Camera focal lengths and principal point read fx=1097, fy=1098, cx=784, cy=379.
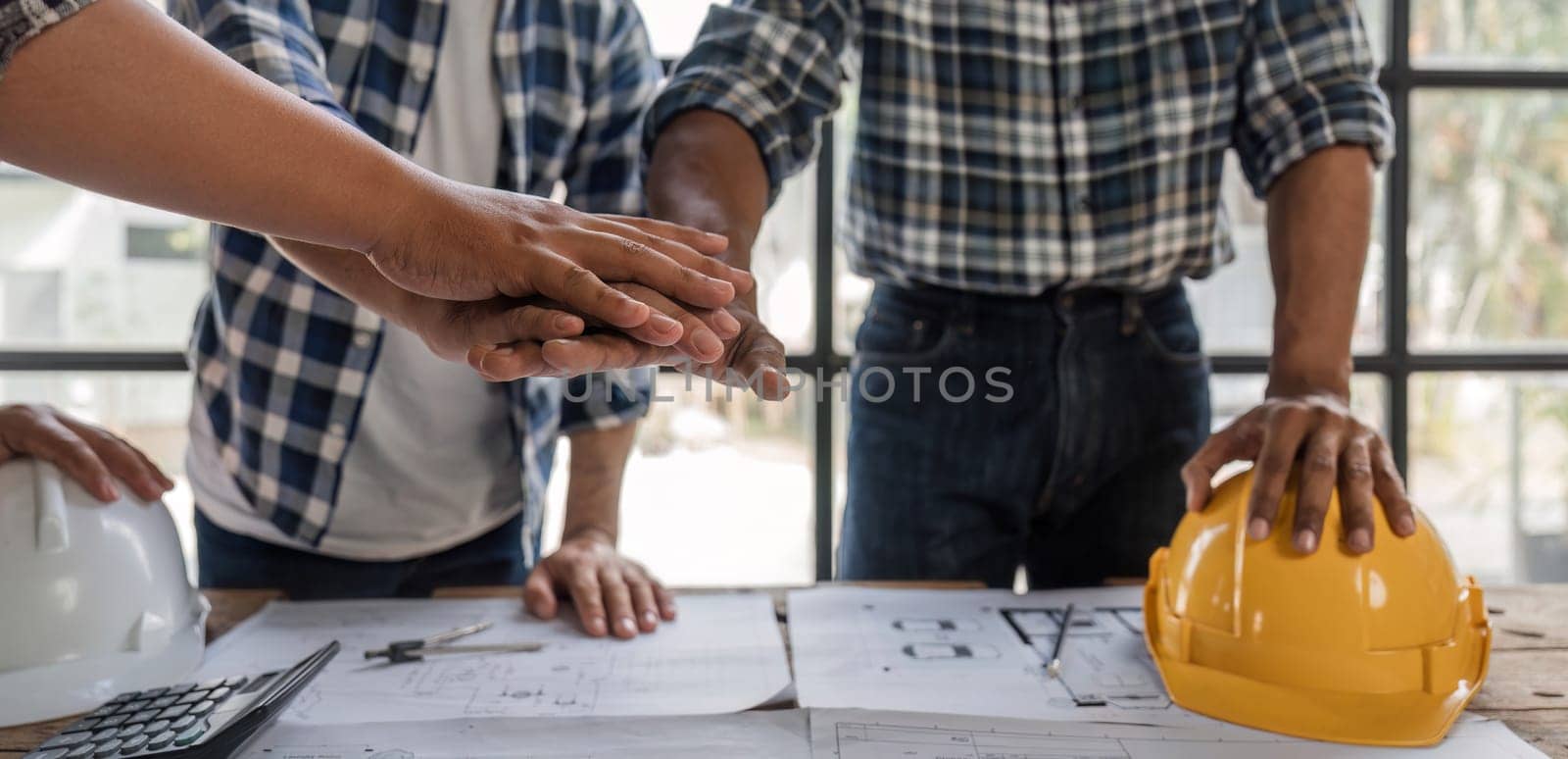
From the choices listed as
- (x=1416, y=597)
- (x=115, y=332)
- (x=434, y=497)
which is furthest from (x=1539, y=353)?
(x=115, y=332)

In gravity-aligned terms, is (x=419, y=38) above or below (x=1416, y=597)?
above

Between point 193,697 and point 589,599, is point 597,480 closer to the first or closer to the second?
point 589,599

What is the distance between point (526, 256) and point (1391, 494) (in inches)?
29.9

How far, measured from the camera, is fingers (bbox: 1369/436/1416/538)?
0.94 meters

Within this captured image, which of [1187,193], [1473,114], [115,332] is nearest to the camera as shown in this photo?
[1187,193]

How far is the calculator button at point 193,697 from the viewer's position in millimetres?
844

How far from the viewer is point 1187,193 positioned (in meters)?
1.36

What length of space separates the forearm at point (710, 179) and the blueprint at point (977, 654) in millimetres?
391

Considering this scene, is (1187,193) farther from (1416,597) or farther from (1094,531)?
(1416,597)

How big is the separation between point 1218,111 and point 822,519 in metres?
1.02

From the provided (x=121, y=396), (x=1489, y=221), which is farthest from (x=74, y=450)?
(x=1489, y=221)

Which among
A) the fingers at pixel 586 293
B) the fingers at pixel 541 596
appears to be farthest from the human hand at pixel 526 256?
the fingers at pixel 541 596

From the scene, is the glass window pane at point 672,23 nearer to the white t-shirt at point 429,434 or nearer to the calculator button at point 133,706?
the white t-shirt at point 429,434

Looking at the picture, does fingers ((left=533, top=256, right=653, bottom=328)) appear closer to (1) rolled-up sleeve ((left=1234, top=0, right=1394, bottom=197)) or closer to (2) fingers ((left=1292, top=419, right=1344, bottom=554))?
(2) fingers ((left=1292, top=419, right=1344, bottom=554))
